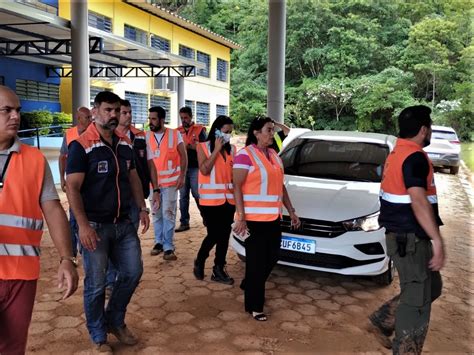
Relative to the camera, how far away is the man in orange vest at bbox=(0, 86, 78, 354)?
2.04 metres

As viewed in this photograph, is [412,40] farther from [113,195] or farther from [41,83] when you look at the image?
[113,195]

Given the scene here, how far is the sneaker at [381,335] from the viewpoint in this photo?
3.36 meters

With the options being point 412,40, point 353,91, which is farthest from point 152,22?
point 412,40

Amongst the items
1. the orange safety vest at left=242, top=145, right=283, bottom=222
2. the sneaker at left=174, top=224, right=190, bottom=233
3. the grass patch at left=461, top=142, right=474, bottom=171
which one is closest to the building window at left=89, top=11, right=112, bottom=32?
the sneaker at left=174, top=224, right=190, bottom=233

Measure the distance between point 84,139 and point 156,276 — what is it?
86.8 inches

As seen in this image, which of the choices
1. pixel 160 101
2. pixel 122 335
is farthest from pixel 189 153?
pixel 160 101

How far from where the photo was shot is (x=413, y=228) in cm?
285

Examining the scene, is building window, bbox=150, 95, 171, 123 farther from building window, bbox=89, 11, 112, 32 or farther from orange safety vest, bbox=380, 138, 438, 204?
orange safety vest, bbox=380, 138, 438, 204

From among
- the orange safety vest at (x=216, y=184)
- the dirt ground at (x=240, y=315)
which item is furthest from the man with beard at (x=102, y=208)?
the orange safety vest at (x=216, y=184)

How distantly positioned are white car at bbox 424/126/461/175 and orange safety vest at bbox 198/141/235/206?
1150cm

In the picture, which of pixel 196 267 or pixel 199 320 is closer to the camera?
pixel 199 320

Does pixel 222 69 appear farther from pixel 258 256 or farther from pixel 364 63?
pixel 258 256

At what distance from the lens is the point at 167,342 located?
3340 mm

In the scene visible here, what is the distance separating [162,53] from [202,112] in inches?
493
